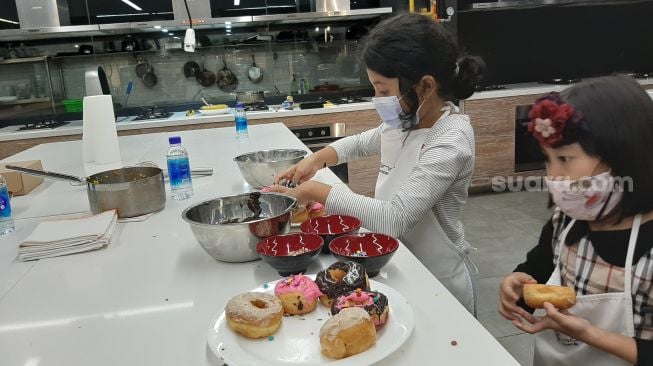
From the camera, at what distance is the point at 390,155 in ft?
5.30

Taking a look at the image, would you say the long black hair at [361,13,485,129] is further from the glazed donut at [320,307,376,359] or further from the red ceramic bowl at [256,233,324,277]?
the glazed donut at [320,307,376,359]

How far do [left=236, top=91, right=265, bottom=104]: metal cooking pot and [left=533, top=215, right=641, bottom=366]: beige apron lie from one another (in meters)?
3.41

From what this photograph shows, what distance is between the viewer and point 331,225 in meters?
1.25

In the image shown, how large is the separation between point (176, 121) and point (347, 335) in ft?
10.8

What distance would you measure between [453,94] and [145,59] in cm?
352

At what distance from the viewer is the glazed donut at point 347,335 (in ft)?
2.40

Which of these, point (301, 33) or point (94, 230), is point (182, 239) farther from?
point (301, 33)

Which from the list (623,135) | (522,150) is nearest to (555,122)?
(623,135)

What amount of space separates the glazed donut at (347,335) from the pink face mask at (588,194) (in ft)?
1.63

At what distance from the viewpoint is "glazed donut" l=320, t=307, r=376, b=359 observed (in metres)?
0.73

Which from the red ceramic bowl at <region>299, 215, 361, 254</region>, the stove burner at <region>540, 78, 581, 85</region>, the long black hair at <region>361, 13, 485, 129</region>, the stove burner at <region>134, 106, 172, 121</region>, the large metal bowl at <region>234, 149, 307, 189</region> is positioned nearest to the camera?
the red ceramic bowl at <region>299, 215, 361, 254</region>

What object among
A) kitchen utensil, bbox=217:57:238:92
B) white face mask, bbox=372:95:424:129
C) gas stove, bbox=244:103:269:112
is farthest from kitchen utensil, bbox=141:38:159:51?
white face mask, bbox=372:95:424:129

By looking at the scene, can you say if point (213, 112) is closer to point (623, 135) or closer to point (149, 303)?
point (149, 303)

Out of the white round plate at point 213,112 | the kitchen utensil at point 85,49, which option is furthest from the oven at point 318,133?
the kitchen utensil at point 85,49
